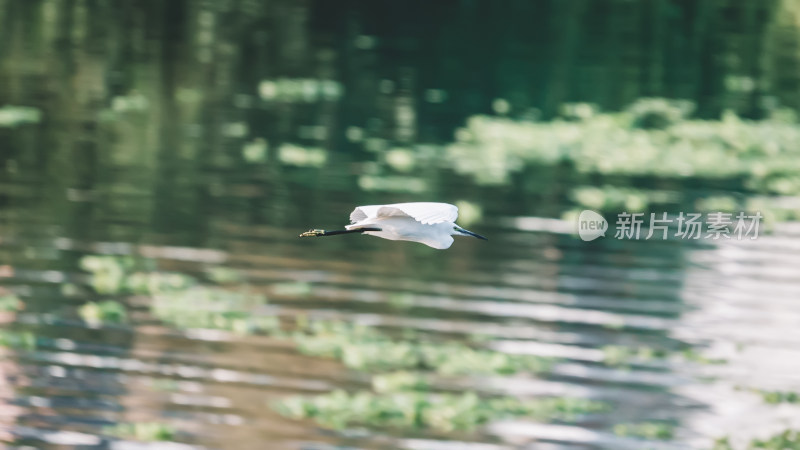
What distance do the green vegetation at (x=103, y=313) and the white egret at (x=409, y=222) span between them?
3.24 m

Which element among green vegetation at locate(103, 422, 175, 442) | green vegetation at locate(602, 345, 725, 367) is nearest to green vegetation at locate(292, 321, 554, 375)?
green vegetation at locate(602, 345, 725, 367)

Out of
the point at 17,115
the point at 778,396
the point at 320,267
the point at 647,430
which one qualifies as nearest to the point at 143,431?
the point at 320,267

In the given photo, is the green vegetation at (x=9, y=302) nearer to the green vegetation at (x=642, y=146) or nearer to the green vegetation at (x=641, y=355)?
the green vegetation at (x=642, y=146)

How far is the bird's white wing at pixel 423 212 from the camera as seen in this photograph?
236cm

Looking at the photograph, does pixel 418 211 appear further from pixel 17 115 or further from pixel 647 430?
pixel 17 115

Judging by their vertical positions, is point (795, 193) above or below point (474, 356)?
above

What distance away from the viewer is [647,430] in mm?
4820

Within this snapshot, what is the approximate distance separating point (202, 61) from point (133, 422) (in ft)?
14.6

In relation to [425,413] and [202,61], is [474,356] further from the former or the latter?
[202,61]

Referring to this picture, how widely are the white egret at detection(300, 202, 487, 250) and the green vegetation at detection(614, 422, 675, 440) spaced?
2.56 meters

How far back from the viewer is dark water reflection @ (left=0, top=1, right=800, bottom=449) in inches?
195

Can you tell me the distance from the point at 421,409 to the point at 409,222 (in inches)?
100.0

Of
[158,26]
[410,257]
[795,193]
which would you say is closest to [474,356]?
[410,257]

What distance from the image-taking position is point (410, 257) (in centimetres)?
602
